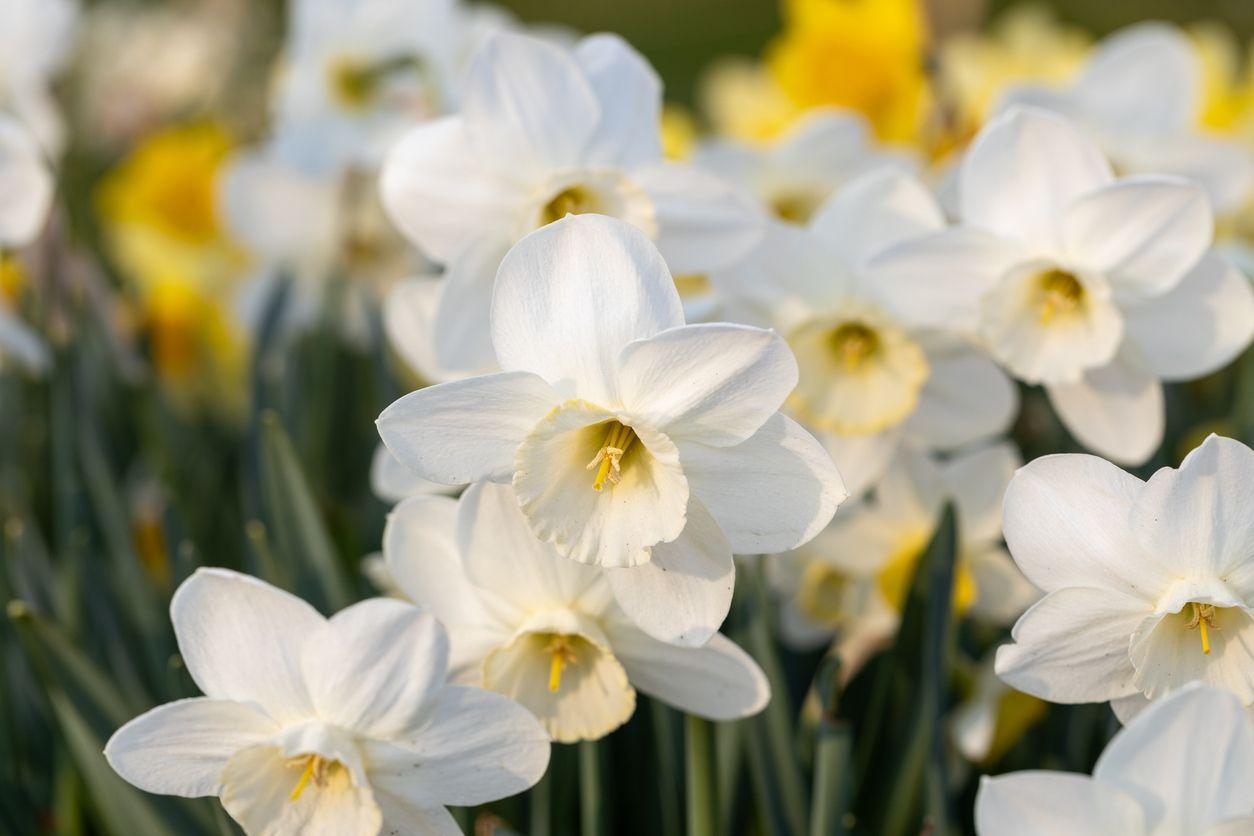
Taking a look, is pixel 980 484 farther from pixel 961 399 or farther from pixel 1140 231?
pixel 1140 231

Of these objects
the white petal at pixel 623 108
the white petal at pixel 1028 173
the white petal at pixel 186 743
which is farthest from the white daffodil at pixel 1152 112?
the white petal at pixel 186 743

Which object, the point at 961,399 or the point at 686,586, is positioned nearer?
the point at 686,586

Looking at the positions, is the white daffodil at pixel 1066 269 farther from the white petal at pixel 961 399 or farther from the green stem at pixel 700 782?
the green stem at pixel 700 782

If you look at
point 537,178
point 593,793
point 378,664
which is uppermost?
point 537,178

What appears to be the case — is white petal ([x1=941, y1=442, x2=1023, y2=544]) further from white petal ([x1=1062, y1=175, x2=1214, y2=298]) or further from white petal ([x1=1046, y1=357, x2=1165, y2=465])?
A: white petal ([x1=1062, y1=175, x2=1214, y2=298])

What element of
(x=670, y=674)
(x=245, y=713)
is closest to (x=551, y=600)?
(x=670, y=674)

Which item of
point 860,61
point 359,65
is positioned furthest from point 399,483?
point 860,61

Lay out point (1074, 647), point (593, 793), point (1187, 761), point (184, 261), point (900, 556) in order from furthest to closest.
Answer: point (184, 261) → point (900, 556) → point (593, 793) → point (1074, 647) → point (1187, 761)
